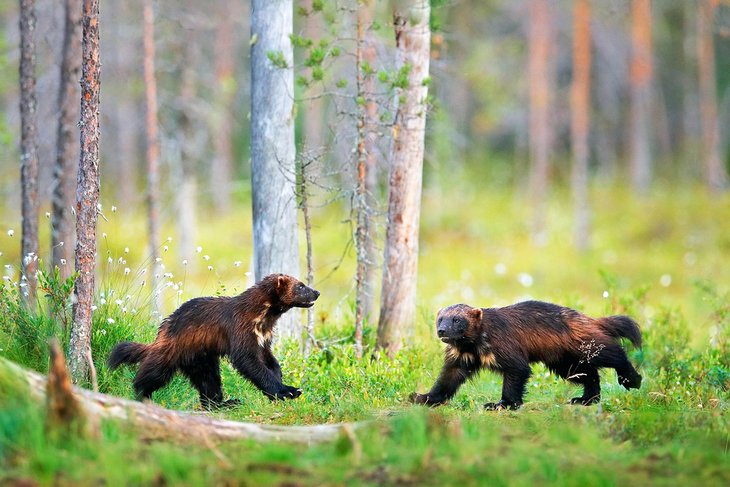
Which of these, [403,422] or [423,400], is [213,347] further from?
[403,422]

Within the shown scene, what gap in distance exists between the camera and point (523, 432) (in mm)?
6965

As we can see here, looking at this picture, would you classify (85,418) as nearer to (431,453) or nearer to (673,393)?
(431,453)

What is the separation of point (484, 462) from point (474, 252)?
2422 cm

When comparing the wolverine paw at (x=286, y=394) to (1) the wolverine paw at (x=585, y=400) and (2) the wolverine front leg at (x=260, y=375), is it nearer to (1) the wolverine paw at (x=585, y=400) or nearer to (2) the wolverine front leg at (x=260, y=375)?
(2) the wolverine front leg at (x=260, y=375)

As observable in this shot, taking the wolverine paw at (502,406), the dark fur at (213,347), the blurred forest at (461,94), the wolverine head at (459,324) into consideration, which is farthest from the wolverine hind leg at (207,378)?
the blurred forest at (461,94)

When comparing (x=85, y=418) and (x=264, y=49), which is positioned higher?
(x=264, y=49)

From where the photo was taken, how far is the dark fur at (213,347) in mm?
8617

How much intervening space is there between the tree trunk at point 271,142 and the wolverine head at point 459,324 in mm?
2499

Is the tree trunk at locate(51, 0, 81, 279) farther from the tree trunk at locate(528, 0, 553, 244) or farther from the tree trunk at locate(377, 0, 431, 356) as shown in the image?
the tree trunk at locate(528, 0, 553, 244)

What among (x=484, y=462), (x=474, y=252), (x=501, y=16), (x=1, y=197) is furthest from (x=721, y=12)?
(x=1, y=197)

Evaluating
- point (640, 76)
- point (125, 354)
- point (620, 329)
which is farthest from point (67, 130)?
point (640, 76)

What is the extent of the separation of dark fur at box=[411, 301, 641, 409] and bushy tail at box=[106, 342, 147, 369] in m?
2.65

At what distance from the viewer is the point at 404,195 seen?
36.8 ft

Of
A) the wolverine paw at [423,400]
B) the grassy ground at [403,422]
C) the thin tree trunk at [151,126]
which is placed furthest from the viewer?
the thin tree trunk at [151,126]
